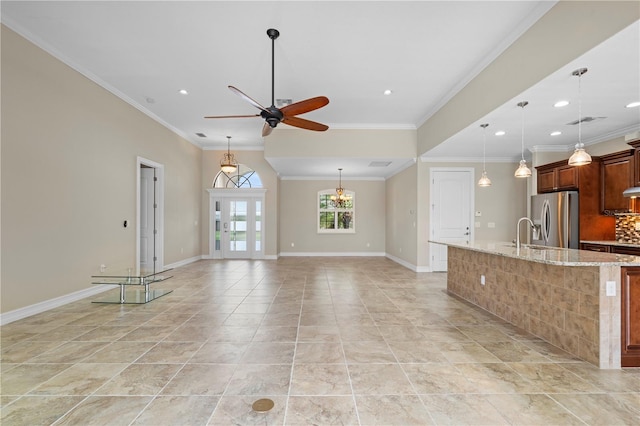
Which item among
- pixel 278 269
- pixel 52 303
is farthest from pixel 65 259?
pixel 278 269

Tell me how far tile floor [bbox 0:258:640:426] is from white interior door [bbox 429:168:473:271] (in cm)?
290

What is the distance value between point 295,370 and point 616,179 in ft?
19.4

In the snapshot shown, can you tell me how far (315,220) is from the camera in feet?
33.5

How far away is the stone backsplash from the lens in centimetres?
494

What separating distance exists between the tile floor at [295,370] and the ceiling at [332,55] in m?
2.75

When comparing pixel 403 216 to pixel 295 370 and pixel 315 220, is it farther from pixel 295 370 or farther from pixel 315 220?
pixel 295 370

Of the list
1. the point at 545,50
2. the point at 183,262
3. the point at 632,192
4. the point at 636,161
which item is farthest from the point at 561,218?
the point at 183,262

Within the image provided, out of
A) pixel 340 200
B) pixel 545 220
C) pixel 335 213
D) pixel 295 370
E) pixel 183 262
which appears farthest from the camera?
pixel 335 213

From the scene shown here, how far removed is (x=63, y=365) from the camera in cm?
245

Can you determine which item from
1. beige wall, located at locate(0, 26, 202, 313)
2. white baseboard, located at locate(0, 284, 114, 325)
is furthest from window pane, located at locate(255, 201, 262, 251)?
white baseboard, located at locate(0, 284, 114, 325)

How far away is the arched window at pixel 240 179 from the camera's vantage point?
9.12m

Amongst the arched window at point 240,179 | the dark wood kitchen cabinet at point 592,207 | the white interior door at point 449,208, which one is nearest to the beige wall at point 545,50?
the white interior door at point 449,208

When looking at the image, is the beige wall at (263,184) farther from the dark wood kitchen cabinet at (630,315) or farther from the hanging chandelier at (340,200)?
the dark wood kitchen cabinet at (630,315)

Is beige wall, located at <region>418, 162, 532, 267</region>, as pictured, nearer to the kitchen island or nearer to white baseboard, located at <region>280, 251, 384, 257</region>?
the kitchen island
